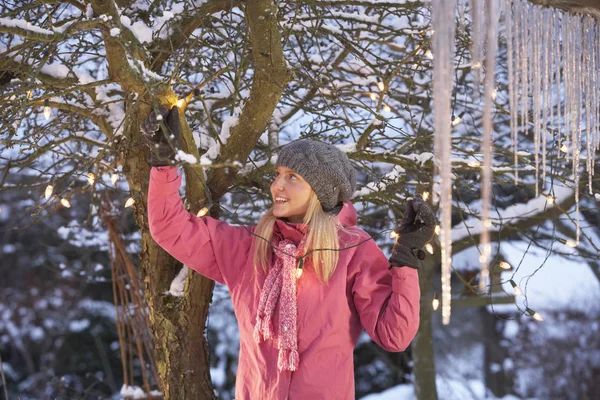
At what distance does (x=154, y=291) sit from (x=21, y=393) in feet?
15.3

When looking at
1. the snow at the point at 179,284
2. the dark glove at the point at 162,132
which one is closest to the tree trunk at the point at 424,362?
the snow at the point at 179,284

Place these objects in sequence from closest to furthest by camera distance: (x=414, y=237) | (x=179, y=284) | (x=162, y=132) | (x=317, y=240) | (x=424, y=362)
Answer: (x=162, y=132) → (x=414, y=237) → (x=317, y=240) → (x=179, y=284) → (x=424, y=362)

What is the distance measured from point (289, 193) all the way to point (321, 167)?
5.2 inches

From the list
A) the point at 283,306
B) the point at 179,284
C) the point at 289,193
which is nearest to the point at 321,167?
the point at 289,193

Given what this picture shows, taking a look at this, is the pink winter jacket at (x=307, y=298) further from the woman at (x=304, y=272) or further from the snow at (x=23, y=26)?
the snow at (x=23, y=26)

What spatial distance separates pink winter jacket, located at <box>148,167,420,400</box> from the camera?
6.48ft

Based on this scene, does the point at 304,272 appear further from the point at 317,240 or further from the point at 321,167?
the point at 321,167

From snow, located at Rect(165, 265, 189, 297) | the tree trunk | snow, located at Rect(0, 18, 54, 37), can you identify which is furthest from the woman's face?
the tree trunk

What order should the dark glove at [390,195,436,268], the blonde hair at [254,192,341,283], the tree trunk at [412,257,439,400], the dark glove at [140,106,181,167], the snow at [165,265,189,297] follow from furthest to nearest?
the tree trunk at [412,257,439,400], the snow at [165,265,189,297], the blonde hair at [254,192,341,283], the dark glove at [390,195,436,268], the dark glove at [140,106,181,167]

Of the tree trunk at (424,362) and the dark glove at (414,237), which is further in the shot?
the tree trunk at (424,362)

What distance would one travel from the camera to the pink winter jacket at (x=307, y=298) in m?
1.98

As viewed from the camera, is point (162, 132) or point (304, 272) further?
point (304, 272)

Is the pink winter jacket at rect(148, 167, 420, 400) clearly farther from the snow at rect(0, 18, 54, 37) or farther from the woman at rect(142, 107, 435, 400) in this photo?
the snow at rect(0, 18, 54, 37)

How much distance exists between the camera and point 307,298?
2061 mm
